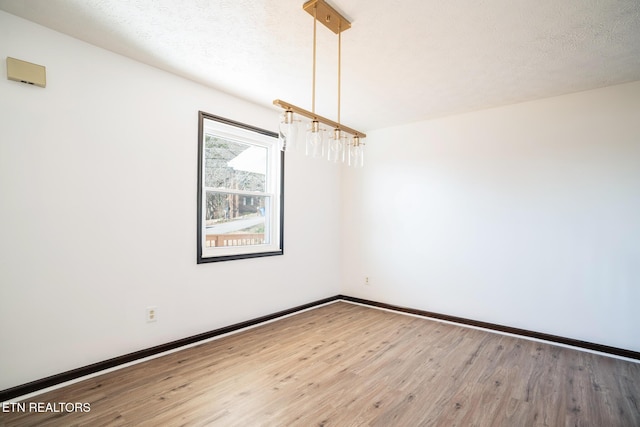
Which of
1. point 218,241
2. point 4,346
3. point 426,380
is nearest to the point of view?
point 4,346

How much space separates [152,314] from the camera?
2.74 meters

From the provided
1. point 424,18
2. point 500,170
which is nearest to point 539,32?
point 424,18

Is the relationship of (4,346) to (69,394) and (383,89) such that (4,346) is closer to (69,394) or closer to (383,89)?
(69,394)

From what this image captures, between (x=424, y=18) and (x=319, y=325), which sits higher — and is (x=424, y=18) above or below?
above

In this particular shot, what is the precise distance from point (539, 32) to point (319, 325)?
3348 mm

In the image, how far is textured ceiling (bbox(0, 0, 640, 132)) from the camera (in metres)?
1.97

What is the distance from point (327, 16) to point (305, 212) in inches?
103

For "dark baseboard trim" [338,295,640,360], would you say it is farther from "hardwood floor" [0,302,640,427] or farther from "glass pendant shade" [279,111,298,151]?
"glass pendant shade" [279,111,298,151]

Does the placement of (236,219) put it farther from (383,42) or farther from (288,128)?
(383,42)

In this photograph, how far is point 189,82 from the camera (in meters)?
3.03

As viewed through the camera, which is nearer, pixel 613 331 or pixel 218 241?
pixel 613 331

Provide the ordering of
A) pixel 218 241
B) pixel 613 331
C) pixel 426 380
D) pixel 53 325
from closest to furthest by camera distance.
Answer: pixel 53 325 → pixel 426 380 → pixel 613 331 → pixel 218 241

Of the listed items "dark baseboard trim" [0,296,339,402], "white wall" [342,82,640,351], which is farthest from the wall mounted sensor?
"white wall" [342,82,640,351]

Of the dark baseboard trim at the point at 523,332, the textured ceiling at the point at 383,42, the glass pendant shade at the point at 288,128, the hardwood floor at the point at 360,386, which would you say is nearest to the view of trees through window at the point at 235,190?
the textured ceiling at the point at 383,42
